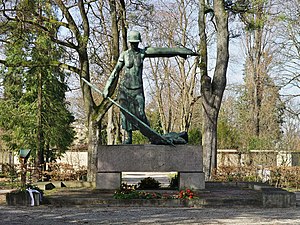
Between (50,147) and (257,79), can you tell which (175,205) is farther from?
(257,79)

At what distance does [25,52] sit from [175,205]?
56.1ft

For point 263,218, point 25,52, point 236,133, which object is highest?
point 25,52

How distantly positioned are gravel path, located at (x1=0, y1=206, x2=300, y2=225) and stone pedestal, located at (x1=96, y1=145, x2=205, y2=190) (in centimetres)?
157

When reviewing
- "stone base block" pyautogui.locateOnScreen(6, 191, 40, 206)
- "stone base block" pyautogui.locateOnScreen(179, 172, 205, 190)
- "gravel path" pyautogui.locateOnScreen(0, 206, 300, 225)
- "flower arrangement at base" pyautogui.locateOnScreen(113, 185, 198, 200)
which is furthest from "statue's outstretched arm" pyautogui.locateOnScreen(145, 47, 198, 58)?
"stone base block" pyautogui.locateOnScreen(6, 191, 40, 206)

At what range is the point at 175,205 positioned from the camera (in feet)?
41.1

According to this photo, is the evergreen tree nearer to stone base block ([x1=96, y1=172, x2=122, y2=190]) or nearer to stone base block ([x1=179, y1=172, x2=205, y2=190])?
stone base block ([x1=96, y1=172, x2=122, y2=190])

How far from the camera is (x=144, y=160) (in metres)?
13.5

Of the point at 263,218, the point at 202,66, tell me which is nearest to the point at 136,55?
the point at 263,218

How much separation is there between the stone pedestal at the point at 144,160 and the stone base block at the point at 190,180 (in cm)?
11

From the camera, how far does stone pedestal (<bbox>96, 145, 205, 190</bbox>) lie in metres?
13.5

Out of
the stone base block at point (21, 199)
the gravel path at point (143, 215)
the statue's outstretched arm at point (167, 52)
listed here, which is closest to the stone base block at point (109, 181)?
the gravel path at point (143, 215)

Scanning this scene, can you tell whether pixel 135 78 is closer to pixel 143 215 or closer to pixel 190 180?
pixel 190 180

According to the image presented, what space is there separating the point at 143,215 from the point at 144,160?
2.74 metres

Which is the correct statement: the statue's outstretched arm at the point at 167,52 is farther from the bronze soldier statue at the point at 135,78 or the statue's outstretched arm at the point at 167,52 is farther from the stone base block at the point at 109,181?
the stone base block at the point at 109,181
